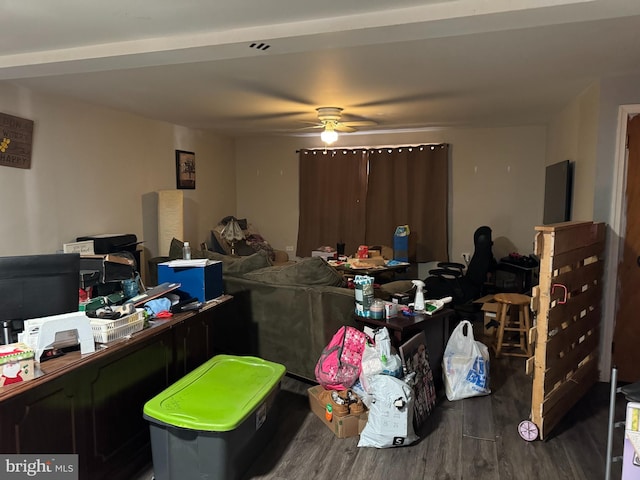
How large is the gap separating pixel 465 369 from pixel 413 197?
11.3 ft

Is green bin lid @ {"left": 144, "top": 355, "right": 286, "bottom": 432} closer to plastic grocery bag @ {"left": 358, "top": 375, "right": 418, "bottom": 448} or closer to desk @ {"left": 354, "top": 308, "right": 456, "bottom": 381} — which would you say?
plastic grocery bag @ {"left": 358, "top": 375, "right": 418, "bottom": 448}

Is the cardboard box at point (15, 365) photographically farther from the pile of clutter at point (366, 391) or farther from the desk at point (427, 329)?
the desk at point (427, 329)

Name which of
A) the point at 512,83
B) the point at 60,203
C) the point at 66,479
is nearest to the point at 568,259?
the point at 512,83

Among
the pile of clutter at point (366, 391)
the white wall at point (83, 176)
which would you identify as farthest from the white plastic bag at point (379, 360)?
the white wall at point (83, 176)

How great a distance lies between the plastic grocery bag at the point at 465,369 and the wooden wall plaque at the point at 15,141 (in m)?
3.67

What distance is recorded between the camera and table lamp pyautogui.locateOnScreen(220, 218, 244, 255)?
6.40 m

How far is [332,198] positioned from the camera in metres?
6.63

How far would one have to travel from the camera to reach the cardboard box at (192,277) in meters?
2.82

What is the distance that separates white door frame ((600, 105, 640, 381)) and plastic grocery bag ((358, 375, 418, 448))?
6.15ft

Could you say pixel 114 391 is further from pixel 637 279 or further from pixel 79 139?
pixel 637 279

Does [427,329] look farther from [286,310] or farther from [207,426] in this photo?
[207,426]

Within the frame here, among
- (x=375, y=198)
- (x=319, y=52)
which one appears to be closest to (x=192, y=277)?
(x=319, y=52)

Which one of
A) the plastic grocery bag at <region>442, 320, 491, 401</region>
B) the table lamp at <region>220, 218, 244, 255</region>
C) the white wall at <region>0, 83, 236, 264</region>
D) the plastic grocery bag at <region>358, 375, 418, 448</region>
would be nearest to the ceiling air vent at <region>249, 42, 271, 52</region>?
the plastic grocery bag at <region>358, 375, 418, 448</region>

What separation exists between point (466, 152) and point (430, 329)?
12.0ft
